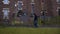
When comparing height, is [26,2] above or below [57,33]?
above

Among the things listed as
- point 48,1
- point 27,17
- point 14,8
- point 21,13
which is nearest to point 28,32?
point 14,8

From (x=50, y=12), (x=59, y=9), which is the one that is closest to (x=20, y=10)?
(x=50, y=12)

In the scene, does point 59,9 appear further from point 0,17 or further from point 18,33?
point 18,33

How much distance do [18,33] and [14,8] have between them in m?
5.83

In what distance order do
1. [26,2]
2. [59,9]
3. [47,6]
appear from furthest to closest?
[59,9] < [47,6] < [26,2]

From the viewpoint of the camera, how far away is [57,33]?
9.25 m

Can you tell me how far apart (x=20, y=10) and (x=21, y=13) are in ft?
2.04

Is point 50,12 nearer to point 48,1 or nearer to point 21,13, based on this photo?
point 48,1

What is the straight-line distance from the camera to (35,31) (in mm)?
9555

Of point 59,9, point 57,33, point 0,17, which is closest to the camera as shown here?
point 57,33

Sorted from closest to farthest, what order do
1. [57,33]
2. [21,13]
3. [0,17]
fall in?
[57,33]
[0,17]
[21,13]

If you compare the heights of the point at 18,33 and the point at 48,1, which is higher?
Result: the point at 48,1

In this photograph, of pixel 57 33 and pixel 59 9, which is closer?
pixel 57 33

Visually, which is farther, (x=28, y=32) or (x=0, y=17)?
(x=0, y=17)
